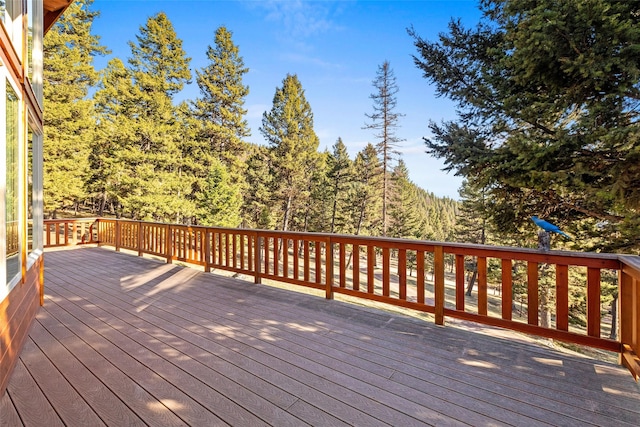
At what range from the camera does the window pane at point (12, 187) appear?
2.15 meters

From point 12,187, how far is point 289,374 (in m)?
2.59

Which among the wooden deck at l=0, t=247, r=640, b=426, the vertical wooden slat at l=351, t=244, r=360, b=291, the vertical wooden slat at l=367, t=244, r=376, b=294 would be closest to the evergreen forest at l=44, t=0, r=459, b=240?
the wooden deck at l=0, t=247, r=640, b=426

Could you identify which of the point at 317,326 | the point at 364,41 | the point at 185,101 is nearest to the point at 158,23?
the point at 185,101

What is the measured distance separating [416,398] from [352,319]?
1367 mm

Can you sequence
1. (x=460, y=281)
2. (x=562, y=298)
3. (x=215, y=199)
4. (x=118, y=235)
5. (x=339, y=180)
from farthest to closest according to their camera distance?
(x=339, y=180) < (x=215, y=199) < (x=118, y=235) < (x=460, y=281) < (x=562, y=298)

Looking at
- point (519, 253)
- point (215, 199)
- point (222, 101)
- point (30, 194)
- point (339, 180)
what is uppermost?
point (222, 101)

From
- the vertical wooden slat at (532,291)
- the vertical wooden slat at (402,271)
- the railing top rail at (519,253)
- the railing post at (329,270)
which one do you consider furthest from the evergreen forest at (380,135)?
the railing post at (329,270)

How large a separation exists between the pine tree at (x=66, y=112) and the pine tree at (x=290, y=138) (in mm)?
8934

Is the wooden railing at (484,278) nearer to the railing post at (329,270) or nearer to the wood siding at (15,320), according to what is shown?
the railing post at (329,270)

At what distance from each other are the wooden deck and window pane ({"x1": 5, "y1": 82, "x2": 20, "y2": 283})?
733 mm

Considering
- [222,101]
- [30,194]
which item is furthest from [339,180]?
[30,194]

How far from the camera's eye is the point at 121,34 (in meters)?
14.5

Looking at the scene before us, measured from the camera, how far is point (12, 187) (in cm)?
233

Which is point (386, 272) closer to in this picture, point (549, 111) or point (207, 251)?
point (207, 251)
